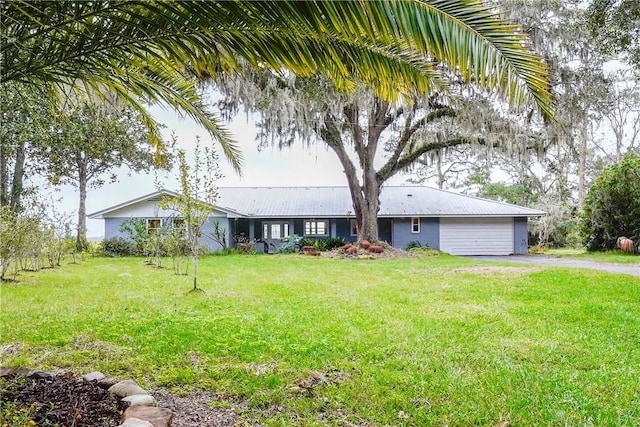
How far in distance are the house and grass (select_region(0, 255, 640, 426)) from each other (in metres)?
11.9

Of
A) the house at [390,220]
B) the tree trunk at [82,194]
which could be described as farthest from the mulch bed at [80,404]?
the tree trunk at [82,194]

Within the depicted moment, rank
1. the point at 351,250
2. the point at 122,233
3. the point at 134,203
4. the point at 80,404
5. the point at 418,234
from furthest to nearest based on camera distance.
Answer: the point at 418,234 → the point at 134,203 → the point at 122,233 → the point at 351,250 → the point at 80,404

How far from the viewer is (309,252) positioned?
1786 cm

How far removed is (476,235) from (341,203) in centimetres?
650

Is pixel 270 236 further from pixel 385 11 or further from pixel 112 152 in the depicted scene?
pixel 385 11

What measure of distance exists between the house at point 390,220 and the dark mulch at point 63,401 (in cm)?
1632

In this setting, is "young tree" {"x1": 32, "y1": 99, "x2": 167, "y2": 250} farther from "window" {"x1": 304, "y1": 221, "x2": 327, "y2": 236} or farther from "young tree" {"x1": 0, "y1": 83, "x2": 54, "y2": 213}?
"window" {"x1": 304, "y1": 221, "x2": 327, "y2": 236}

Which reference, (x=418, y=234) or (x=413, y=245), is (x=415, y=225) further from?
(x=413, y=245)

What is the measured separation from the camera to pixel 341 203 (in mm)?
21703

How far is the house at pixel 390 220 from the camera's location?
19842 millimetres

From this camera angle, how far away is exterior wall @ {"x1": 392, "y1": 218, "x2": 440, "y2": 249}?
20.5 meters

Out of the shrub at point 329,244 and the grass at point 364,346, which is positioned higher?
the shrub at point 329,244

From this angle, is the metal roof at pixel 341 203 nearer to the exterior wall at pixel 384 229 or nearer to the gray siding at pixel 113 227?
the exterior wall at pixel 384 229

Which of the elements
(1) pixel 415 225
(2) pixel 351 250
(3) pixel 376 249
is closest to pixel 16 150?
(2) pixel 351 250
